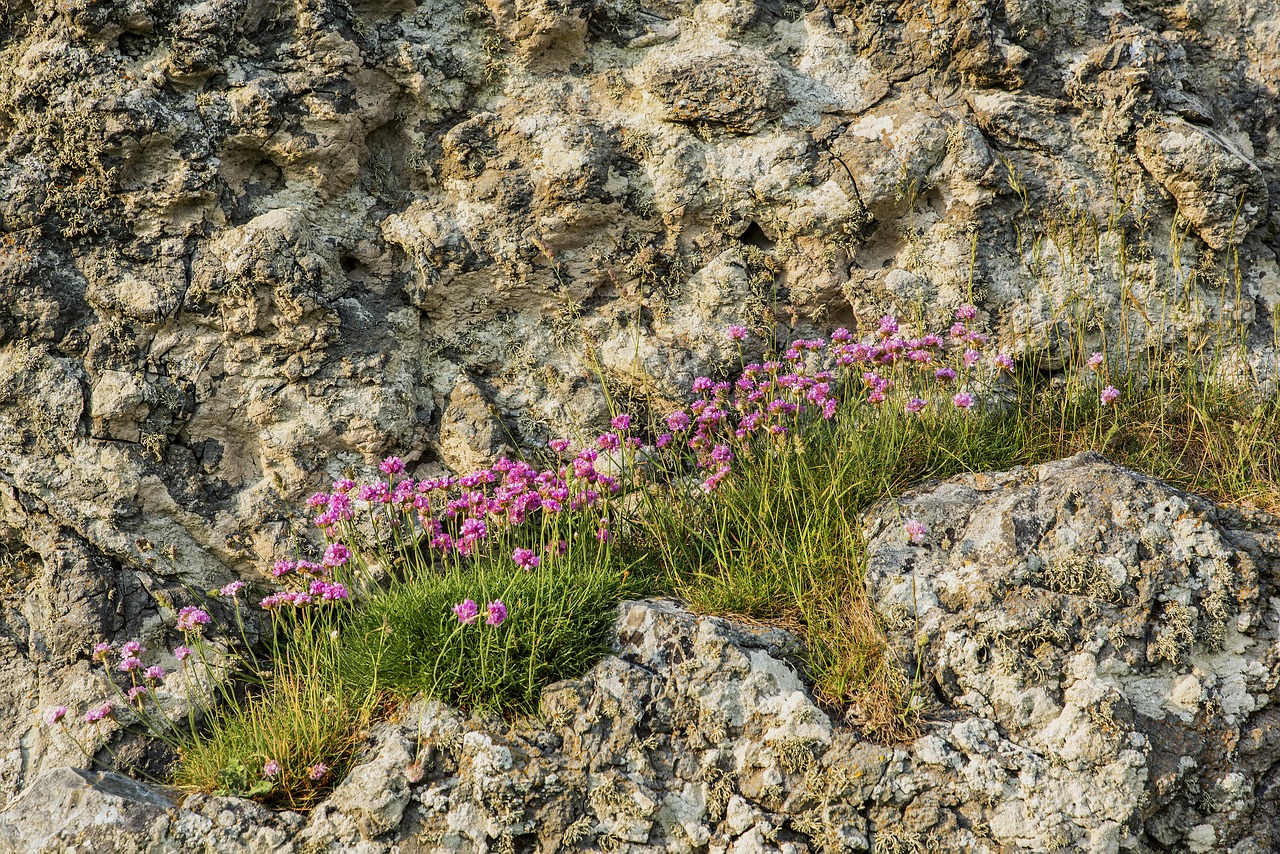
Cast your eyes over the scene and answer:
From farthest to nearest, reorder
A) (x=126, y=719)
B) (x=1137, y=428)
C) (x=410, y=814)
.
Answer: (x=1137, y=428) < (x=126, y=719) < (x=410, y=814)

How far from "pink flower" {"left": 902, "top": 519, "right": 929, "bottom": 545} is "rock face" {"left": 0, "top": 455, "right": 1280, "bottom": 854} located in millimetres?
141

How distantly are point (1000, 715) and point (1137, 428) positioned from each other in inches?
80.2

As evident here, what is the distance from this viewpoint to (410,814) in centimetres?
307

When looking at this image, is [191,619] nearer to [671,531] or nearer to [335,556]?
[335,556]

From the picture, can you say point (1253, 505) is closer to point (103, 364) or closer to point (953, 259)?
point (953, 259)

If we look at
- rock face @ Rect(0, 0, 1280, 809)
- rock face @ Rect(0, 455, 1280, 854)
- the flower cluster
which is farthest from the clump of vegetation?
rock face @ Rect(0, 0, 1280, 809)

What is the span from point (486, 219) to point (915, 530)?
8.60 ft

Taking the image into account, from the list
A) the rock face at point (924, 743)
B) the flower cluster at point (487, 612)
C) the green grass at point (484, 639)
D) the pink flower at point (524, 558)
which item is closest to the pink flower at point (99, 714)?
the rock face at point (924, 743)

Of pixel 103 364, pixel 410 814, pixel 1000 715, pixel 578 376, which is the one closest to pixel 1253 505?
pixel 1000 715

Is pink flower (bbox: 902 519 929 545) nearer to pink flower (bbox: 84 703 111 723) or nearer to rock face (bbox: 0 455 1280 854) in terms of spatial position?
rock face (bbox: 0 455 1280 854)

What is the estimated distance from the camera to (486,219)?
4.54 meters

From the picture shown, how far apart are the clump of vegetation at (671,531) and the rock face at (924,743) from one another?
18 centimetres

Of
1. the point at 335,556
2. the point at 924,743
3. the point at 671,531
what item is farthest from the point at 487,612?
the point at 924,743

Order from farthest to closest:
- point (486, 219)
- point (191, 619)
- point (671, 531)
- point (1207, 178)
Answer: point (1207, 178) → point (486, 219) → point (671, 531) → point (191, 619)
